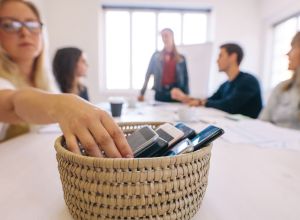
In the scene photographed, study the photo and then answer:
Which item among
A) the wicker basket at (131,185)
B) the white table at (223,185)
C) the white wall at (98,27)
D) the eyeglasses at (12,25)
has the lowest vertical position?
the white table at (223,185)

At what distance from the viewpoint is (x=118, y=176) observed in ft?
0.93

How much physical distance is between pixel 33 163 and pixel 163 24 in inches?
145

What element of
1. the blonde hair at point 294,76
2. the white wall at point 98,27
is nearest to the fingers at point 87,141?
the blonde hair at point 294,76

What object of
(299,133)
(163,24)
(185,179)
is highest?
(163,24)

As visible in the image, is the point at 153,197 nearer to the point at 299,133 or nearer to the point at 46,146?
the point at 46,146

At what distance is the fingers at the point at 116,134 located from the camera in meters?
0.33

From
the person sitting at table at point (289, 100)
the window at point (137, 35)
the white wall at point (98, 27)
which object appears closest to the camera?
the person sitting at table at point (289, 100)

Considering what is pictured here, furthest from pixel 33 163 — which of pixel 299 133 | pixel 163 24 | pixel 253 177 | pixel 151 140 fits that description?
pixel 163 24

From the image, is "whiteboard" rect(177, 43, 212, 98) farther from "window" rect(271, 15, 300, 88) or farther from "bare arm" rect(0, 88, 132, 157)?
"bare arm" rect(0, 88, 132, 157)

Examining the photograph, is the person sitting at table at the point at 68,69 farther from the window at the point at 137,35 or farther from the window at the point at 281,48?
the window at the point at 281,48

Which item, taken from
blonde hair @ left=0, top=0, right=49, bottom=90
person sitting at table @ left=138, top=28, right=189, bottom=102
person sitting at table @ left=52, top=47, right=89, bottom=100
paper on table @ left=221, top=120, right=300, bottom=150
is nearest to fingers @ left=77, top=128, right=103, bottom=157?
paper on table @ left=221, top=120, right=300, bottom=150

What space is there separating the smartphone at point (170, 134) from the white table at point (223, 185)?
111 millimetres

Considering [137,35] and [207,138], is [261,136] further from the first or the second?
[137,35]

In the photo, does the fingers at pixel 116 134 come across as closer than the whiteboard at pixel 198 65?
Yes
